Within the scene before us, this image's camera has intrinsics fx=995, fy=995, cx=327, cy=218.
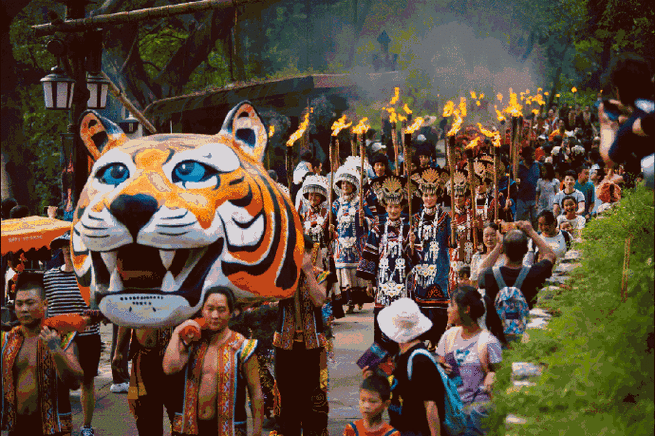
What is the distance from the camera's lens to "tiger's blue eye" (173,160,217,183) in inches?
267

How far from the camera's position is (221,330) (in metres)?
5.95

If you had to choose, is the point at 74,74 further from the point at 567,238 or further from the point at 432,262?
the point at 567,238

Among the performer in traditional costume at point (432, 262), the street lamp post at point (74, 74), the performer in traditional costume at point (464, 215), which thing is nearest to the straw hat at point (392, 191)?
the performer in traditional costume at point (432, 262)

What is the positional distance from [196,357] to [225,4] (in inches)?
190

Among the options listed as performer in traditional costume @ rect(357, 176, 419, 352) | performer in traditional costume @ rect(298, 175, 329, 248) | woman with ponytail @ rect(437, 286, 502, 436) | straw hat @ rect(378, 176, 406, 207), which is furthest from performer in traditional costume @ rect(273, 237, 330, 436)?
performer in traditional costume @ rect(298, 175, 329, 248)

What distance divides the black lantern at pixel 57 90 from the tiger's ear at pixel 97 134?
441 cm

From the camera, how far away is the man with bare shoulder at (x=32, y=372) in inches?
245

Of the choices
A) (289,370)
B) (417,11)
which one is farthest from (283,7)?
(289,370)

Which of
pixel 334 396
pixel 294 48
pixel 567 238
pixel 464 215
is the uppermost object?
pixel 294 48

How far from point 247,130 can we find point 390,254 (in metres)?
3.34

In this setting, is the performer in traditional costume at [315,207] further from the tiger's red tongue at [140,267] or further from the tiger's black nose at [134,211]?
the tiger's black nose at [134,211]

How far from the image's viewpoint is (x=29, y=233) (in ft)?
26.8

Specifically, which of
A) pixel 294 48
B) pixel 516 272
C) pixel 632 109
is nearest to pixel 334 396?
pixel 516 272

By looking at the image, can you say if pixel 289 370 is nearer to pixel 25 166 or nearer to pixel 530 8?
pixel 25 166
